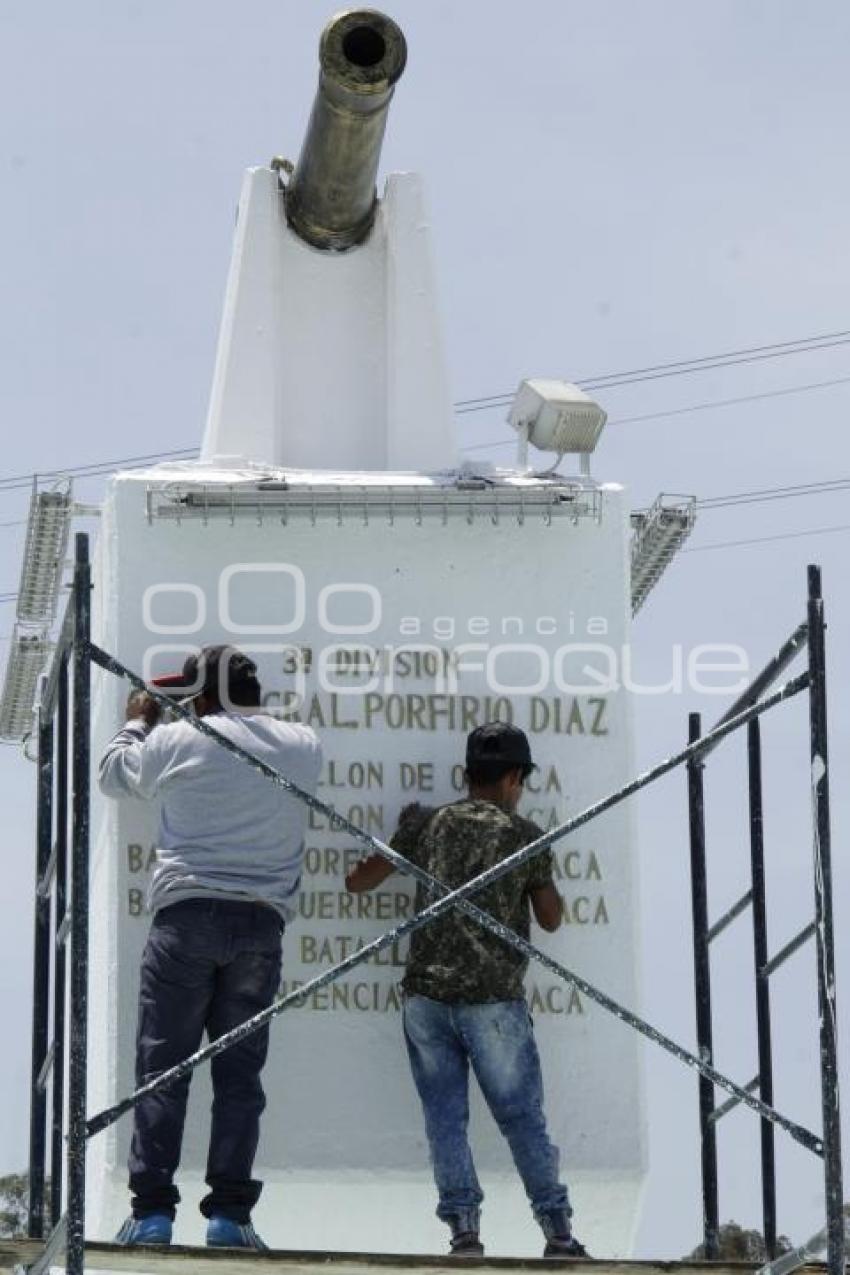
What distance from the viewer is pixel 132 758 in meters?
10.6

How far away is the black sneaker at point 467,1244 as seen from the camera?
33.3ft

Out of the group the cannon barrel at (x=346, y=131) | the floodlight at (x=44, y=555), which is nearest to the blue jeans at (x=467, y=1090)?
the cannon barrel at (x=346, y=131)

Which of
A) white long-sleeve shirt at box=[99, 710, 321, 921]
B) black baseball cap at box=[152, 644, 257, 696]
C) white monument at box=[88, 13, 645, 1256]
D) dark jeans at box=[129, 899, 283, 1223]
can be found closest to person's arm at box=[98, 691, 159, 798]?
white long-sleeve shirt at box=[99, 710, 321, 921]

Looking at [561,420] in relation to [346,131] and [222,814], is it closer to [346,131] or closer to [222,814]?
[346,131]

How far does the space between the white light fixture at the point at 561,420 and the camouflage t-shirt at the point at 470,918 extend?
198 cm

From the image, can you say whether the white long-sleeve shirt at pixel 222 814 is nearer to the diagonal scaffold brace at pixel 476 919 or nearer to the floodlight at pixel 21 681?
the diagonal scaffold brace at pixel 476 919

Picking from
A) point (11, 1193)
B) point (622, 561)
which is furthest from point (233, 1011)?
point (11, 1193)

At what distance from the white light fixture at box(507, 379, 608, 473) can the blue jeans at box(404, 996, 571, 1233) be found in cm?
263

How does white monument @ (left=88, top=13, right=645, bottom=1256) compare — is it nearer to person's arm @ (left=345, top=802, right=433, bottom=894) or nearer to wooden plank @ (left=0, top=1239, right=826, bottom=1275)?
person's arm @ (left=345, top=802, right=433, bottom=894)

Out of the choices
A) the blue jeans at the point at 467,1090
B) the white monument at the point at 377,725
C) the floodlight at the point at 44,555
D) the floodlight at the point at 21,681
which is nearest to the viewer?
the blue jeans at the point at 467,1090

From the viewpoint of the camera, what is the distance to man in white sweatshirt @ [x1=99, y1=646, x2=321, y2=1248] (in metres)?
10.2

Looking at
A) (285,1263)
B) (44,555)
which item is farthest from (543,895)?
(44,555)

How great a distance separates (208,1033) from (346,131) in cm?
410

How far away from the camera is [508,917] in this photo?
1070 cm
